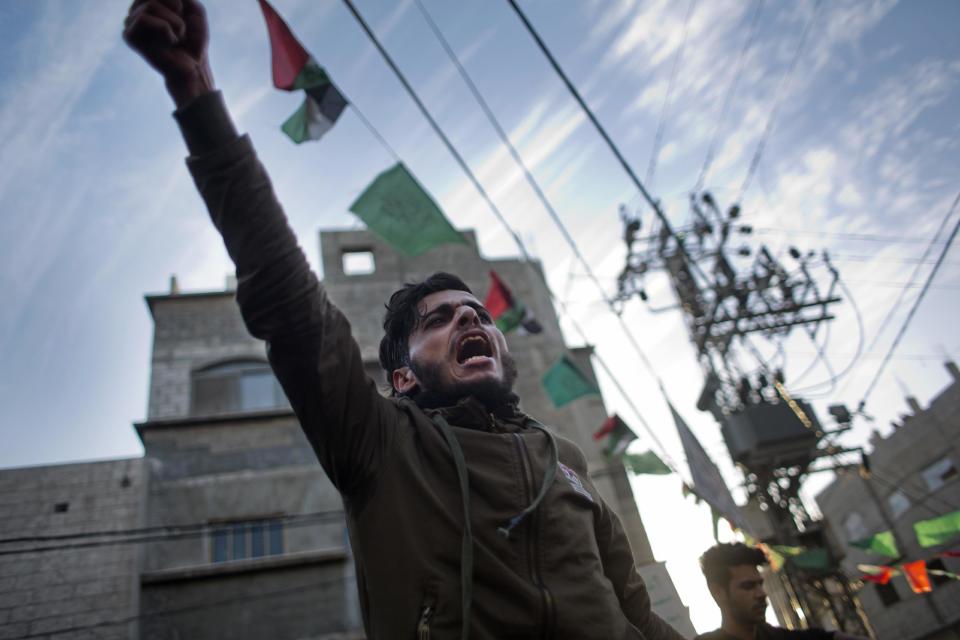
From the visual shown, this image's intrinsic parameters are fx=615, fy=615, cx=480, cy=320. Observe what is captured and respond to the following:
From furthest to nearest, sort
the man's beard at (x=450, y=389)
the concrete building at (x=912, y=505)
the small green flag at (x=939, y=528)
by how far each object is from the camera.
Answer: the concrete building at (x=912, y=505)
the small green flag at (x=939, y=528)
the man's beard at (x=450, y=389)

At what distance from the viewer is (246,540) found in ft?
34.6

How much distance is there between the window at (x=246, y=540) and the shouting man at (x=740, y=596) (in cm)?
782

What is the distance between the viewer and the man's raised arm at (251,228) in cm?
140

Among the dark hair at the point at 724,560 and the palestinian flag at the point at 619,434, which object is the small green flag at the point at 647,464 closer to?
the palestinian flag at the point at 619,434

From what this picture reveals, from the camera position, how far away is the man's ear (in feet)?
6.88

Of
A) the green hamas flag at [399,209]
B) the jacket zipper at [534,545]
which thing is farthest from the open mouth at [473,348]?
the green hamas flag at [399,209]

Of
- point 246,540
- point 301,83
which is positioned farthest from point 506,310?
point 246,540

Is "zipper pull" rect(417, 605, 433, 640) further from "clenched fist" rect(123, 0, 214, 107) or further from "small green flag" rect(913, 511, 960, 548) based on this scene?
"small green flag" rect(913, 511, 960, 548)

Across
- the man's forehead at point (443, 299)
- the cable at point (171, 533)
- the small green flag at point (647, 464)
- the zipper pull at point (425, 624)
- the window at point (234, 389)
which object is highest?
the window at point (234, 389)

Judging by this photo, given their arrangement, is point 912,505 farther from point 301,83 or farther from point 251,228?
point 251,228

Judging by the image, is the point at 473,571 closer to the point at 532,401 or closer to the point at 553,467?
the point at 553,467

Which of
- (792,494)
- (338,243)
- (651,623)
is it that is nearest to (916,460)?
(792,494)

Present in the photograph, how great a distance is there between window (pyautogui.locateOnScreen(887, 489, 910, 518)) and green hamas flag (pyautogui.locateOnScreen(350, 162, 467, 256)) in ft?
86.4

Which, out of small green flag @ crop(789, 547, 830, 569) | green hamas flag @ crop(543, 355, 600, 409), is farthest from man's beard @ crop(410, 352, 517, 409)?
small green flag @ crop(789, 547, 830, 569)
